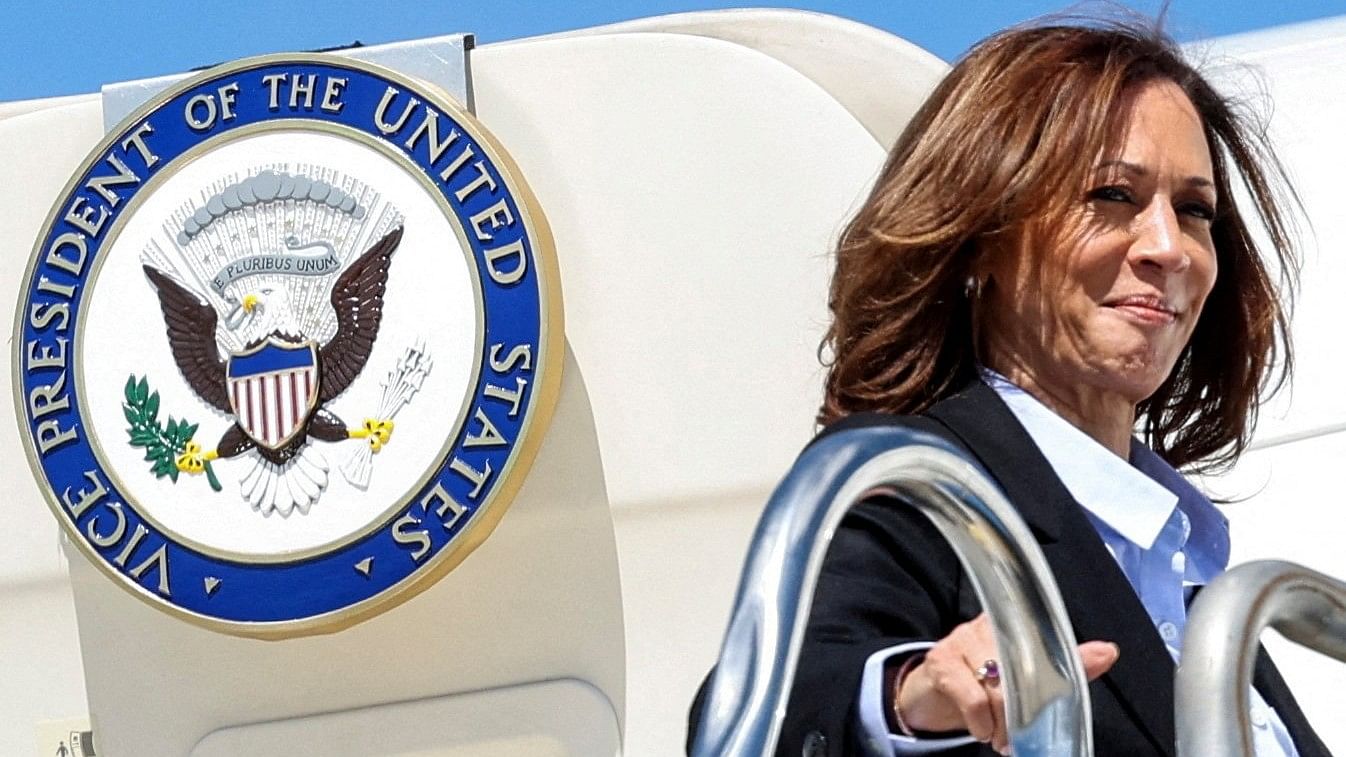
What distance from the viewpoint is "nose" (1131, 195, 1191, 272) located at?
169 centimetres

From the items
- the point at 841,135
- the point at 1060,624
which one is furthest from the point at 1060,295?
the point at 841,135

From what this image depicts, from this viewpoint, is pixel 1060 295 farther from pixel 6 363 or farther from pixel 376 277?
pixel 6 363

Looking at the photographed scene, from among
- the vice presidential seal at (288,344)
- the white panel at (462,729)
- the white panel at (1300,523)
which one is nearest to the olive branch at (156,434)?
the vice presidential seal at (288,344)

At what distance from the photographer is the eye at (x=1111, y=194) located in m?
1.70

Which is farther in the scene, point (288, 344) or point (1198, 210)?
point (288, 344)

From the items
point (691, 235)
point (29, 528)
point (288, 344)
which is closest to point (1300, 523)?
point (691, 235)

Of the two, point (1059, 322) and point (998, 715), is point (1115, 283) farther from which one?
point (998, 715)

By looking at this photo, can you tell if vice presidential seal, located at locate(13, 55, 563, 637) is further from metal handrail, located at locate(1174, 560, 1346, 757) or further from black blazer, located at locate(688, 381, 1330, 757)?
metal handrail, located at locate(1174, 560, 1346, 757)

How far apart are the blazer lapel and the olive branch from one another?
187 centimetres

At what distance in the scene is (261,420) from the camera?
315 centimetres

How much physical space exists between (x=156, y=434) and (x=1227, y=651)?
2.35 m

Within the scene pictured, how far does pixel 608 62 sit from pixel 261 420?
777 mm

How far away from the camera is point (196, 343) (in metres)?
3.19

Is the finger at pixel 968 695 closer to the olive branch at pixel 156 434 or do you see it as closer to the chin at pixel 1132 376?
the chin at pixel 1132 376
